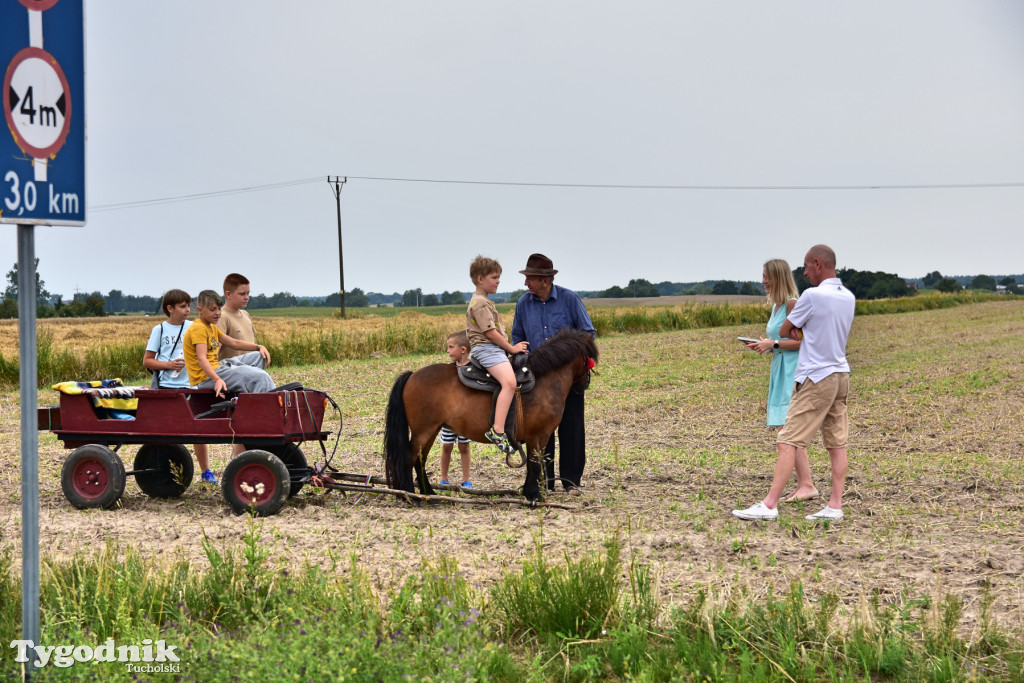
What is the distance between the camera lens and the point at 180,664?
13.2 ft

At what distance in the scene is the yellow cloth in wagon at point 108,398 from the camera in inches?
303

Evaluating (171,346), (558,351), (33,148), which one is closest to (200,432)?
(171,346)

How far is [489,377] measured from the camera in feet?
25.4

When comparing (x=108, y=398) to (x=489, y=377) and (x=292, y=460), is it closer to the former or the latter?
(x=292, y=460)

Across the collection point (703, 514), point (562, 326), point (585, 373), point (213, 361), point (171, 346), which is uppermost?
point (562, 326)

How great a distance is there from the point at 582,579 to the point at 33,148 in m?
3.33

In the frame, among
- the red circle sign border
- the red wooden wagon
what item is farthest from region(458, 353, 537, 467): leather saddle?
the red circle sign border

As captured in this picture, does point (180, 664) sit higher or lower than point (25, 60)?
lower

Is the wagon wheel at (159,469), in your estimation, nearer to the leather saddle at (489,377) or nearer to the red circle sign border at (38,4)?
the leather saddle at (489,377)

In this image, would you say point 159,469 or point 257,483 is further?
point 159,469

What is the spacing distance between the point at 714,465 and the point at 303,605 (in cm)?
627

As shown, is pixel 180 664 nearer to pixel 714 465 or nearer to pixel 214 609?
pixel 214 609

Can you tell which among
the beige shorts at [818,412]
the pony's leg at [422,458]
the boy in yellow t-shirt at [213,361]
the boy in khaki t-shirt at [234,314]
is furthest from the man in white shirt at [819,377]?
the boy in khaki t-shirt at [234,314]

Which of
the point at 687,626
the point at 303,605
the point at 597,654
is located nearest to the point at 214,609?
the point at 303,605
